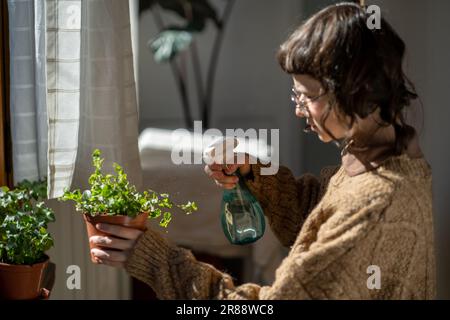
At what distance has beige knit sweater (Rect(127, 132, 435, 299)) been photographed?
1.29m

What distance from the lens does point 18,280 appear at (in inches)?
65.6

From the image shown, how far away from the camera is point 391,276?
134cm

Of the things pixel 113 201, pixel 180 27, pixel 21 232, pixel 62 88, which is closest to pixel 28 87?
pixel 62 88

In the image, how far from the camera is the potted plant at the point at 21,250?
65.4 inches

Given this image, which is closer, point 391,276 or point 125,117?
point 391,276

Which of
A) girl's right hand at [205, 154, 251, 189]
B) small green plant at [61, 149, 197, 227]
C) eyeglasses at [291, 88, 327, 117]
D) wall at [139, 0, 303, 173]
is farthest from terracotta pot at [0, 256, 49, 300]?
wall at [139, 0, 303, 173]

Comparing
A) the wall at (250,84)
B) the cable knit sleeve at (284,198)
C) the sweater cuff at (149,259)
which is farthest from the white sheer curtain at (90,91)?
the wall at (250,84)

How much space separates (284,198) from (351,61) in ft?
1.65

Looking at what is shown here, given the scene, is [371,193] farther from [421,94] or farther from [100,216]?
[421,94]

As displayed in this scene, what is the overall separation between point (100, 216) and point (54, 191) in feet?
1.71

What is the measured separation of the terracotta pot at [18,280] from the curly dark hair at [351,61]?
0.76 m

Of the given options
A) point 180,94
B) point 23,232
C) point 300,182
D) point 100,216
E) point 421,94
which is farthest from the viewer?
point 180,94
